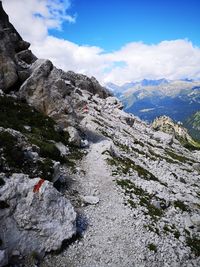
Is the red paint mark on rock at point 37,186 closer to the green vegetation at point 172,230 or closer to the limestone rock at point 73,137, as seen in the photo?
the green vegetation at point 172,230

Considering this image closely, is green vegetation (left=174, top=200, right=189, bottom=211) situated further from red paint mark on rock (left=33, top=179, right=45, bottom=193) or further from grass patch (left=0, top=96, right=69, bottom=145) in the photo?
red paint mark on rock (left=33, top=179, right=45, bottom=193)

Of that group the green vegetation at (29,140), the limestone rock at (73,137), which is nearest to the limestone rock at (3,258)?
the green vegetation at (29,140)

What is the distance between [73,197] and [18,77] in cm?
2501

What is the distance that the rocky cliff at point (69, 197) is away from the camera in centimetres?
1747

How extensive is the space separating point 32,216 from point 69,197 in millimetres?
6220

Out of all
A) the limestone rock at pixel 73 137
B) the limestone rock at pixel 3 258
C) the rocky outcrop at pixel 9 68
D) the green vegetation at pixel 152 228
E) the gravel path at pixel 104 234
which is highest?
the rocky outcrop at pixel 9 68

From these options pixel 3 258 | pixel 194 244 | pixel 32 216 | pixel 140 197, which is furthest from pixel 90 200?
pixel 3 258

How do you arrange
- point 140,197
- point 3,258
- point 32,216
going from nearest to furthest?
point 3,258 < point 32,216 < point 140,197

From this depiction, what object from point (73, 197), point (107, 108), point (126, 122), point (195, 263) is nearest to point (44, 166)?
point (73, 197)

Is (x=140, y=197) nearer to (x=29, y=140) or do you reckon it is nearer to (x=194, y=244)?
(x=194, y=244)

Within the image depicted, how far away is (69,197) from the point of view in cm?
2369

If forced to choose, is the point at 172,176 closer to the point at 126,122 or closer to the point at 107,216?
the point at 107,216

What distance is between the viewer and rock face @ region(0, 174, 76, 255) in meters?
16.7

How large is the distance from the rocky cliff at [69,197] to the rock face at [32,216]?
6 cm
